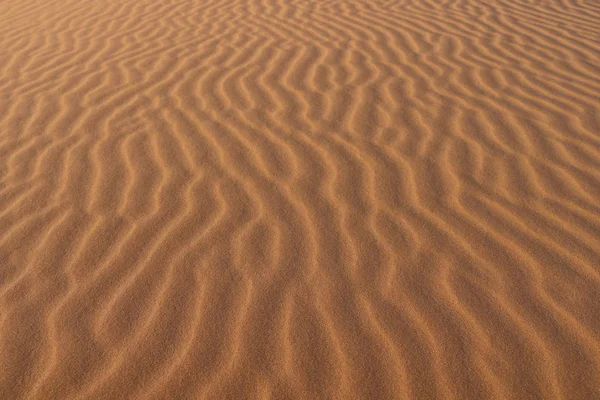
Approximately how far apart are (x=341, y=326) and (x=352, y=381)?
0.82ft

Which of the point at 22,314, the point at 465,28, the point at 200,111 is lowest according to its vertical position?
the point at 465,28

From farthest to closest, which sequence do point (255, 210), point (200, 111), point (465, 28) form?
point (465, 28) < point (200, 111) < point (255, 210)

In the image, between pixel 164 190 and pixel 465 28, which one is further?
pixel 465 28

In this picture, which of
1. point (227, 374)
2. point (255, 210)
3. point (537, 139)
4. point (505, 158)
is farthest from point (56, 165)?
point (537, 139)

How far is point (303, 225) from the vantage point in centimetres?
276

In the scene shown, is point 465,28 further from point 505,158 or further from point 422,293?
point 422,293

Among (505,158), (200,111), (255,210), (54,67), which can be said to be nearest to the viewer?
(255,210)

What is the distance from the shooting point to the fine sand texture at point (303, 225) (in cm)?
208

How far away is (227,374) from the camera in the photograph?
6.70 feet

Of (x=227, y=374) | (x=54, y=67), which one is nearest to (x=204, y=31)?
(x=54, y=67)

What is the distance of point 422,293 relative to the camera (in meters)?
2.36

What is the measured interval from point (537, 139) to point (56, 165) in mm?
2799

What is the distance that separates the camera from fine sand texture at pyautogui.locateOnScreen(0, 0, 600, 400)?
81.7 inches

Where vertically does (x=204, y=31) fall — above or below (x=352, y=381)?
below
